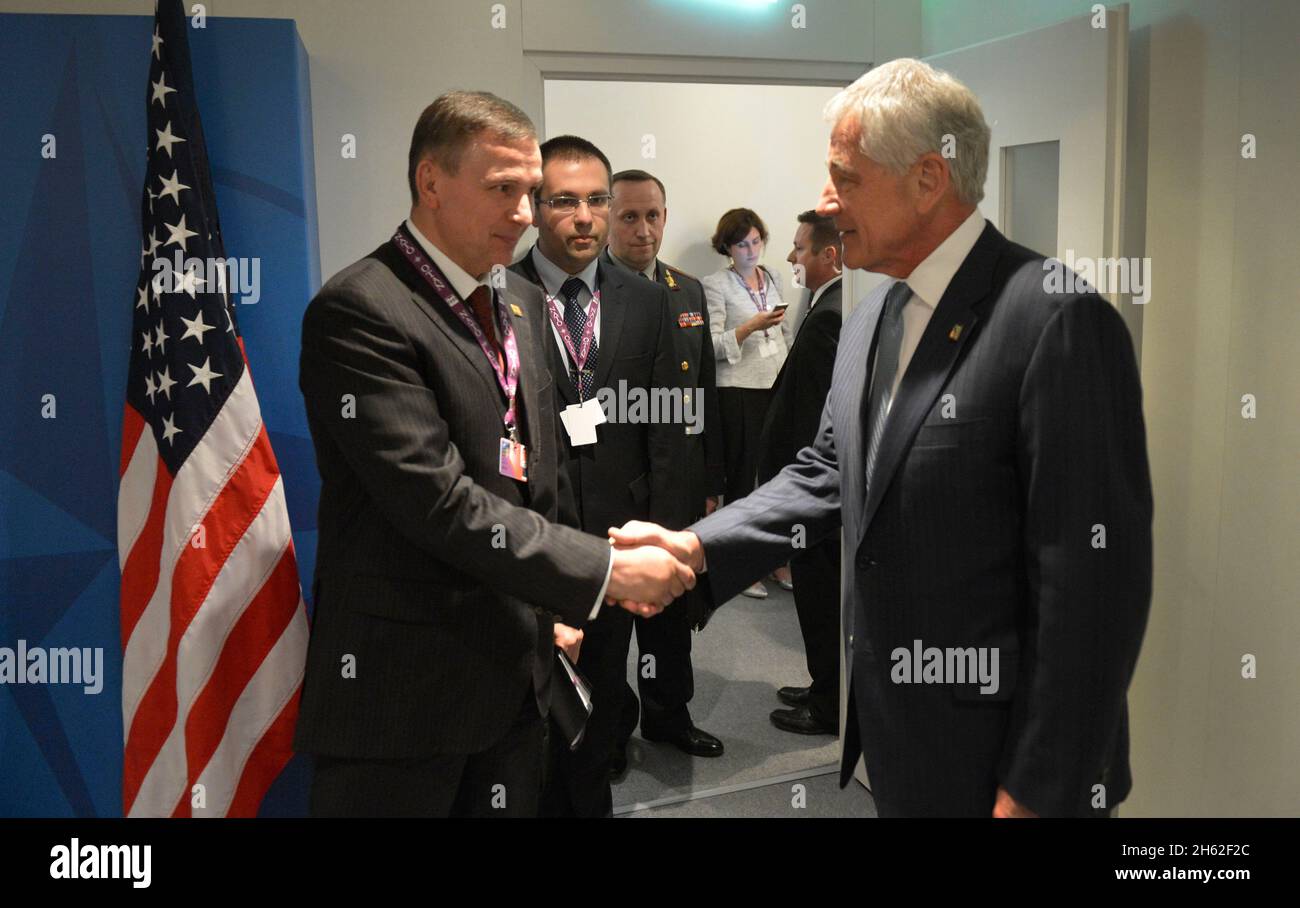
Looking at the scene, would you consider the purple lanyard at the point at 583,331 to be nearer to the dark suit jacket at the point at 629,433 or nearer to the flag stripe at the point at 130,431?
the dark suit jacket at the point at 629,433

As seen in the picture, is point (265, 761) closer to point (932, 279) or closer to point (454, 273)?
point (454, 273)

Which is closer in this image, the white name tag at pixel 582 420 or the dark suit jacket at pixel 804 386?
the white name tag at pixel 582 420

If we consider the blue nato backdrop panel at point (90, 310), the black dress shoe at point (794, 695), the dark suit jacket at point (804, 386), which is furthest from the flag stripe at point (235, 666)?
the black dress shoe at point (794, 695)

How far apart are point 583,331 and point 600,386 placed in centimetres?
18

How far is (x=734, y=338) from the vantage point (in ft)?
17.3

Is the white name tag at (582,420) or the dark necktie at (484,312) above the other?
the dark necktie at (484,312)

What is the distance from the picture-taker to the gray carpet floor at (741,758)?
3.53m

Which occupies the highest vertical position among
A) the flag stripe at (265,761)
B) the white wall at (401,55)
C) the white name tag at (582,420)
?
the white wall at (401,55)

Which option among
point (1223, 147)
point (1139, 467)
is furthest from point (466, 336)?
point (1223, 147)

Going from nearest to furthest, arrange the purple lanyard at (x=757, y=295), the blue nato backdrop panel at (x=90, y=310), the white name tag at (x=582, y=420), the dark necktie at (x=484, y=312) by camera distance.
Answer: the dark necktie at (x=484, y=312), the blue nato backdrop panel at (x=90, y=310), the white name tag at (x=582, y=420), the purple lanyard at (x=757, y=295)

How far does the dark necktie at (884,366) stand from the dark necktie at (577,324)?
140 centimetres

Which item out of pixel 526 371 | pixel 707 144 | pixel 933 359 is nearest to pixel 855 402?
pixel 933 359

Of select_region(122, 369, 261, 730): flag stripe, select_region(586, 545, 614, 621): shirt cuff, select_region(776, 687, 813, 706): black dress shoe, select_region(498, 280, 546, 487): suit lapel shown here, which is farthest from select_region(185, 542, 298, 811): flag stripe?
select_region(776, 687, 813, 706): black dress shoe

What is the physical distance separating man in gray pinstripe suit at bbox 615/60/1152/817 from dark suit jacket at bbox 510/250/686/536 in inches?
53.6
